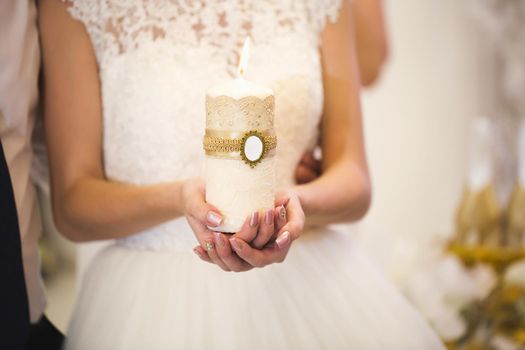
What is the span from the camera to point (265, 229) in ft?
2.38

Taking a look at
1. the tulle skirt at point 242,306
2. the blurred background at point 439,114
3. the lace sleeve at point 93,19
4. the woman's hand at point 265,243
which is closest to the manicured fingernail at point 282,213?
the woman's hand at point 265,243

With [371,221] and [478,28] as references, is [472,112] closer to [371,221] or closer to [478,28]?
[478,28]

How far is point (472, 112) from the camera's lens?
108 inches

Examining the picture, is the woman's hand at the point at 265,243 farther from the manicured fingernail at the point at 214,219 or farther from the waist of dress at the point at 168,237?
the waist of dress at the point at 168,237

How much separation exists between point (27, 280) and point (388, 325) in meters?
0.60

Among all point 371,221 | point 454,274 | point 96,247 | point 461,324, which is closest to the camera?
point 96,247

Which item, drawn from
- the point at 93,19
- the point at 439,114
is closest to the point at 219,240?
the point at 93,19

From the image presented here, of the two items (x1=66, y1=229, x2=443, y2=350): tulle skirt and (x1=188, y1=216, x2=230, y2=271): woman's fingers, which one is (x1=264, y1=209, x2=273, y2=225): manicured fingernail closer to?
(x1=188, y1=216, x2=230, y2=271): woman's fingers

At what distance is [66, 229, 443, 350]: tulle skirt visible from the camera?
951mm

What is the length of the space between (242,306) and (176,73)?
0.39 meters

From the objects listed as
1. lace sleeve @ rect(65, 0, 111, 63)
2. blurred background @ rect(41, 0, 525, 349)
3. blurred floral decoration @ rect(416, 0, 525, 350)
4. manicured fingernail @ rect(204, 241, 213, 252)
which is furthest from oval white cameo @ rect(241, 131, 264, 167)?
blurred background @ rect(41, 0, 525, 349)

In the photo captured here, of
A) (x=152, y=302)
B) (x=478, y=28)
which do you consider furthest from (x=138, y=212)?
(x=478, y=28)

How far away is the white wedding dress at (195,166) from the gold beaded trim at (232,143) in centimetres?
28

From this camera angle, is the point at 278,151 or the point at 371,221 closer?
the point at 278,151
